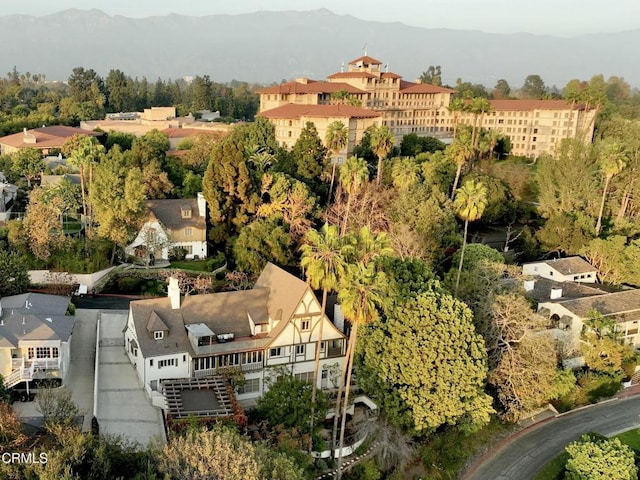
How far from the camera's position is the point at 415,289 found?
38094 millimetres

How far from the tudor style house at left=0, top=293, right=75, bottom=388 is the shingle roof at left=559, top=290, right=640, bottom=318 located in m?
34.0

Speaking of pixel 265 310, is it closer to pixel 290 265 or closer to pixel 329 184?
pixel 290 265

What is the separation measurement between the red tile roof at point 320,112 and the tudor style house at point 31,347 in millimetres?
48129

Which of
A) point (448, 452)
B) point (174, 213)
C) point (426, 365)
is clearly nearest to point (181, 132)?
point (174, 213)

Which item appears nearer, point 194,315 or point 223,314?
point 194,315

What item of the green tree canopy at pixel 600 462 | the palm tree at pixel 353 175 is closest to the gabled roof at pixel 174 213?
the palm tree at pixel 353 175

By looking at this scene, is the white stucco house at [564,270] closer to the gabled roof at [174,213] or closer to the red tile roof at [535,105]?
the gabled roof at [174,213]

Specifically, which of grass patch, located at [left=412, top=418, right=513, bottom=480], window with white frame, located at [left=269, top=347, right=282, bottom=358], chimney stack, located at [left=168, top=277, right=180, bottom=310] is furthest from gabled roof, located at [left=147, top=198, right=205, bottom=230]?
grass patch, located at [left=412, top=418, right=513, bottom=480]

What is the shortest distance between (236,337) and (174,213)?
72.2 ft

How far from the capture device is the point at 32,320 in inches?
1421

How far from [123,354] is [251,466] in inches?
749

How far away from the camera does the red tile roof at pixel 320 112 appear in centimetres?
7812

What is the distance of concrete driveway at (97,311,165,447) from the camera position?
3173 cm

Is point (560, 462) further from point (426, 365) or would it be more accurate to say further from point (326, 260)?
point (326, 260)
